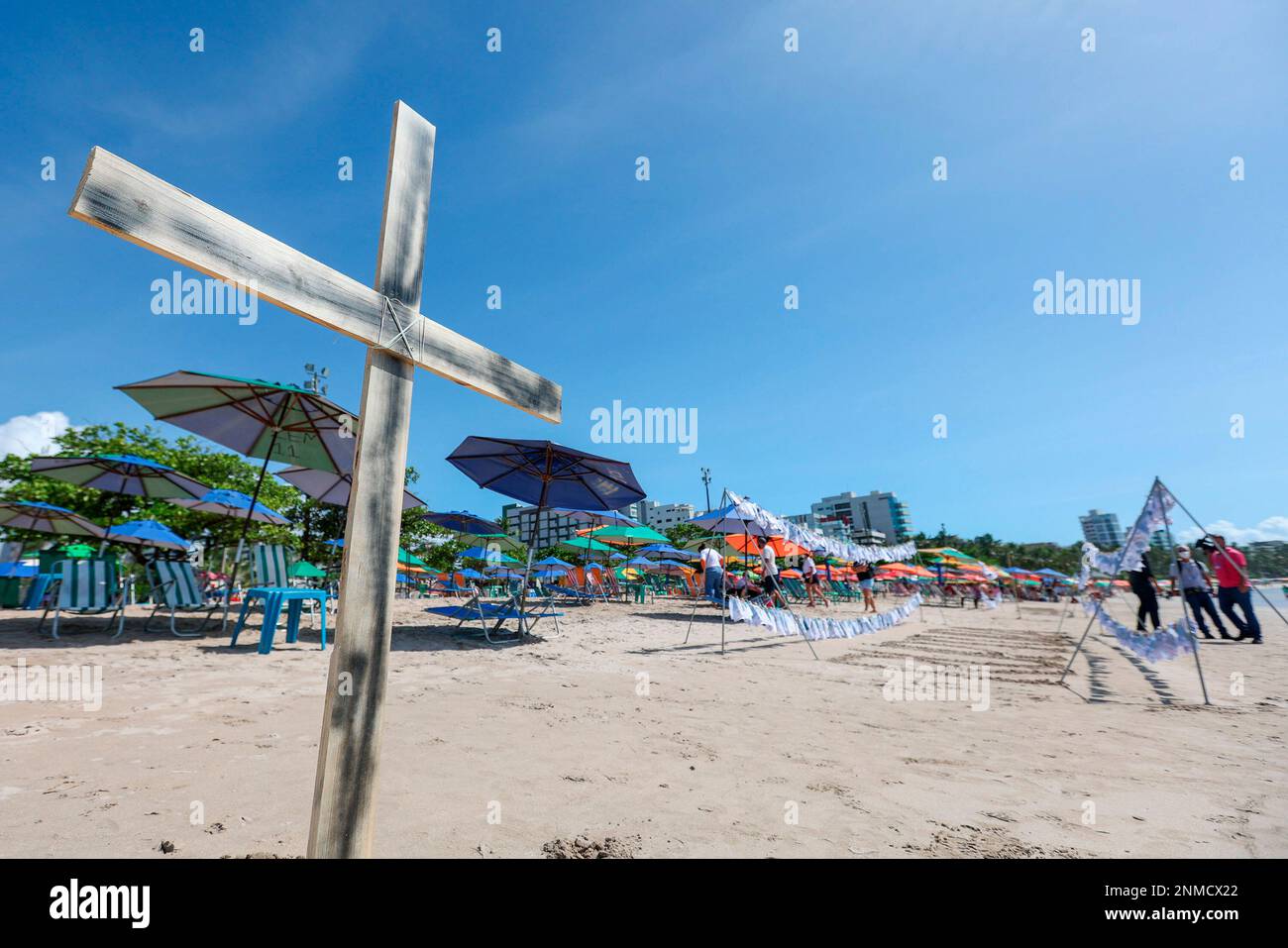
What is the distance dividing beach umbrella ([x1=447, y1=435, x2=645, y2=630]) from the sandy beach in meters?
3.49

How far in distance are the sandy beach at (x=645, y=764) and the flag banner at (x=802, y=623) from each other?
144 centimetres

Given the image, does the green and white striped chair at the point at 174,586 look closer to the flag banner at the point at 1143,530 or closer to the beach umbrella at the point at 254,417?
the beach umbrella at the point at 254,417

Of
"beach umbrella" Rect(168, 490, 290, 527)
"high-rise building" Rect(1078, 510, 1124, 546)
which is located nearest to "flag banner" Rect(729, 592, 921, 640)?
"beach umbrella" Rect(168, 490, 290, 527)

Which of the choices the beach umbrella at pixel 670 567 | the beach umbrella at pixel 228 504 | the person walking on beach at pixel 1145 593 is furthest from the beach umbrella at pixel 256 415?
the beach umbrella at pixel 670 567

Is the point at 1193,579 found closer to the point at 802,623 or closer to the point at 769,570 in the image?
the point at 802,623

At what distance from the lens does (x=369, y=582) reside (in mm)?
1589

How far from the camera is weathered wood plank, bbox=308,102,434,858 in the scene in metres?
1.47

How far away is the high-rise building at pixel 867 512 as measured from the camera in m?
151

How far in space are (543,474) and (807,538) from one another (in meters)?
5.24
